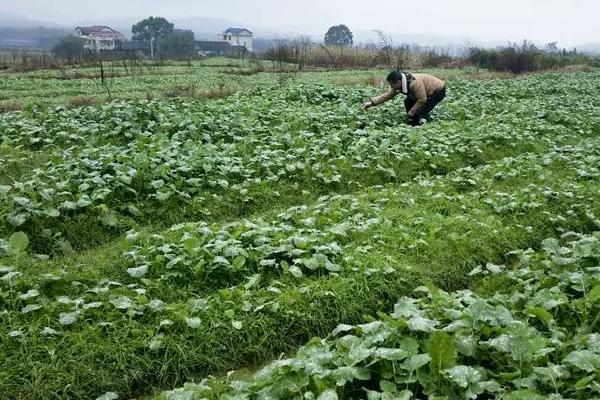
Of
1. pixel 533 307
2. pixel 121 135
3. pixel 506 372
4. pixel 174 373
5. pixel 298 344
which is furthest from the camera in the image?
A: pixel 121 135

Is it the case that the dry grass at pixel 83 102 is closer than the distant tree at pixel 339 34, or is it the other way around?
the dry grass at pixel 83 102

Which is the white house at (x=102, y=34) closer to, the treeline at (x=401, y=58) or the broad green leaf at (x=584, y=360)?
the treeline at (x=401, y=58)

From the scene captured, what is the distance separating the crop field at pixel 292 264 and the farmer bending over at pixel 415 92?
1080mm

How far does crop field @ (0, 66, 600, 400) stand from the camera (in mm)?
3332

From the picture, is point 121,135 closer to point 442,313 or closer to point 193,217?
point 193,217

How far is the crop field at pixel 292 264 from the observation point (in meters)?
3.33

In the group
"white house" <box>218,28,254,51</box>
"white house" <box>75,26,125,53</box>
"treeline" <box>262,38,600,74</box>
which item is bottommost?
"treeline" <box>262,38,600,74</box>

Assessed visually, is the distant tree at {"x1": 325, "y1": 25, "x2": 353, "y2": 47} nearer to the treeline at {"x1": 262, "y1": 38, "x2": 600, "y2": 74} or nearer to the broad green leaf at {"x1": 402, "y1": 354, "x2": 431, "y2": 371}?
the treeline at {"x1": 262, "y1": 38, "x2": 600, "y2": 74}

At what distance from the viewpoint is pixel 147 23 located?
86.2m

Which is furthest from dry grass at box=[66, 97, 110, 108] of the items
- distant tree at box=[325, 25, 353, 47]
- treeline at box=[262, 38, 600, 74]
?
distant tree at box=[325, 25, 353, 47]

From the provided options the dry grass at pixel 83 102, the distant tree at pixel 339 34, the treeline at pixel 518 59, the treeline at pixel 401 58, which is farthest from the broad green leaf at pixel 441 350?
the distant tree at pixel 339 34

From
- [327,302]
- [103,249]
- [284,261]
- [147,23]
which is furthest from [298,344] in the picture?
[147,23]

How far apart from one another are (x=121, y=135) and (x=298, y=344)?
20.4 ft

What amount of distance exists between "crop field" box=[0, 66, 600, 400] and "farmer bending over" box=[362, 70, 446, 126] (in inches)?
42.5
